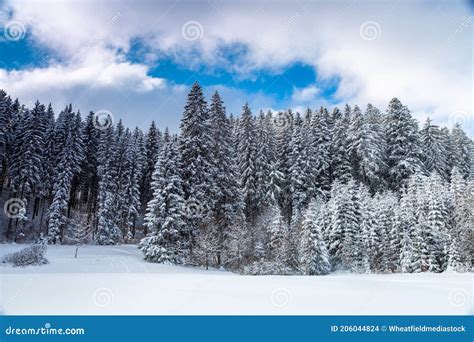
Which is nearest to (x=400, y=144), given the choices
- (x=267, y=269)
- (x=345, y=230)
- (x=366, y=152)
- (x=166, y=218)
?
(x=366, y=152)

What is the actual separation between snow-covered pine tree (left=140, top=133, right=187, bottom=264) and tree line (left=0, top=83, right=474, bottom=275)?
0.36 ft

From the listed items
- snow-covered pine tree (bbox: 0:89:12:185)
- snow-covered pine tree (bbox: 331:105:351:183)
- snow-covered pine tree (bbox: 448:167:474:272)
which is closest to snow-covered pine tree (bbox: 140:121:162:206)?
snow-covered pine tree (bbox: 0:89:12:185)

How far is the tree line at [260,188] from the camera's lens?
2775 cm

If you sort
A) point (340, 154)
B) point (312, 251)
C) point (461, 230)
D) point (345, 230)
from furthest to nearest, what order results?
1. point (340, 154)
2. point (345, 230)
3. point (312, 251)
4. point (461, 230)

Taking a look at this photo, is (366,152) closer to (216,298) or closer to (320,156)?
(320,156)

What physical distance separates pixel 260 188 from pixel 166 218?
50.7 feet

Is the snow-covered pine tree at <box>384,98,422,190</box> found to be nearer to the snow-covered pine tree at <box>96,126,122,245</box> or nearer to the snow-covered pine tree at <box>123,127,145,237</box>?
the snow-covered pine tree at <box>123,127,145,237</box>

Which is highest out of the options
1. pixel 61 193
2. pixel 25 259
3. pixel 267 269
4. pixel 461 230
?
pixel 61 193

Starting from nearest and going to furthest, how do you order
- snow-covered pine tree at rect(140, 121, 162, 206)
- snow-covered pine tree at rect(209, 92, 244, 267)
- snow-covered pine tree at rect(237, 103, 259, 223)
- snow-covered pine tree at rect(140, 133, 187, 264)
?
snow-covered pine tree at rect(140, 133, 187, 264)
snow-covered pine tree at rect(209, 92, 244, 267)
snow-covered pine tree at rect(237, 103, 259, 223)
snow-covered pine tree at rect(140, 121, 162, 206)

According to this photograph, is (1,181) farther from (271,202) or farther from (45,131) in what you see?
(271,202)

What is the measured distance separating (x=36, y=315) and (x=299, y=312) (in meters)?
4.82

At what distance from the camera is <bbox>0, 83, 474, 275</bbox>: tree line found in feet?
91.0

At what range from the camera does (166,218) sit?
29.7 meters

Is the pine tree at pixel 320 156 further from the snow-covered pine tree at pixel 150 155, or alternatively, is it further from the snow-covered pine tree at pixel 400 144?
the snow-covered pine tree at pixel 150 155
